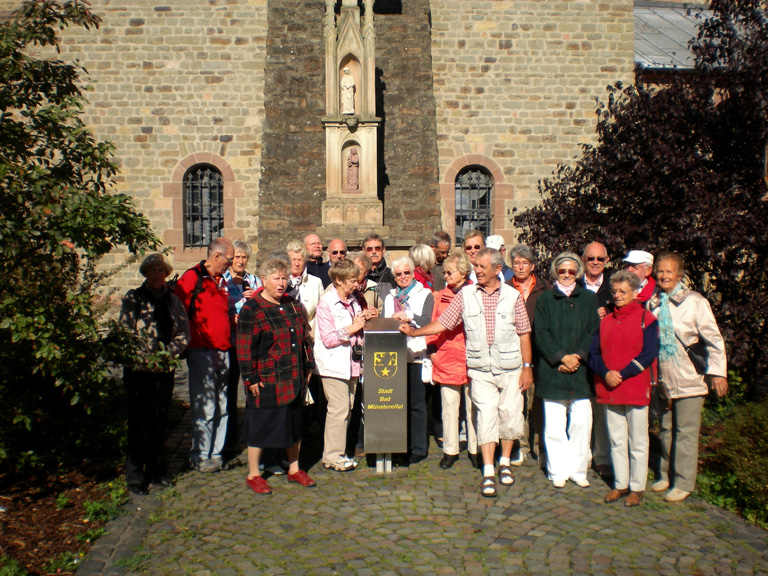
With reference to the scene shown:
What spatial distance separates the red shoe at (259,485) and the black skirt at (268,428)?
0.28m

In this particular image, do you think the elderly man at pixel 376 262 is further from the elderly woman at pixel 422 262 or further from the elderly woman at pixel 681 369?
the elderly woman at pixel 681 369

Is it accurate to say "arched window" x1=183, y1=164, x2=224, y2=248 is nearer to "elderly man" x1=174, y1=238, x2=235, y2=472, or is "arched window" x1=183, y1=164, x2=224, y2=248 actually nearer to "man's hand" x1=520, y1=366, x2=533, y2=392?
"elderly man" x1=174, y1=238, x2=235, y2=472

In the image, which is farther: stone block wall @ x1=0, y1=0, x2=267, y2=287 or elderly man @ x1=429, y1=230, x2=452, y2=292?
stone block wall @ x1=0, y1=0, x2=267, y2=287

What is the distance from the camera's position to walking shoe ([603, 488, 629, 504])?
5684 mm

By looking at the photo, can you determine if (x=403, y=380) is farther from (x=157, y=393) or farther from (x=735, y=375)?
(x=735, y=375)

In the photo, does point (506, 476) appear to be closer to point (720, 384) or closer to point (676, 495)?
point (676, 495)

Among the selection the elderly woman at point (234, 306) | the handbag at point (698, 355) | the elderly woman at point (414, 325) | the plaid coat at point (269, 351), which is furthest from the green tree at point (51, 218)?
the handbag at point (698, 355)

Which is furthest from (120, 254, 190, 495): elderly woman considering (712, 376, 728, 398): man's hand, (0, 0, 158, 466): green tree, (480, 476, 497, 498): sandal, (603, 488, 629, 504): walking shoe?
(712, 376, 728, 398): man's hand

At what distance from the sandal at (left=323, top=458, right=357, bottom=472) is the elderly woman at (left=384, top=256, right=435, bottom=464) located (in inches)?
24.0

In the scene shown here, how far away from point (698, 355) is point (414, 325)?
100 inches

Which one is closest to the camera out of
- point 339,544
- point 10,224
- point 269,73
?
point 10,224

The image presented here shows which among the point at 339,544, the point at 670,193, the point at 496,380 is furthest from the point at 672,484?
the point at 670,193

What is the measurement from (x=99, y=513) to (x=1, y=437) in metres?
1.25

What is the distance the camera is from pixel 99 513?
5.36 meters
